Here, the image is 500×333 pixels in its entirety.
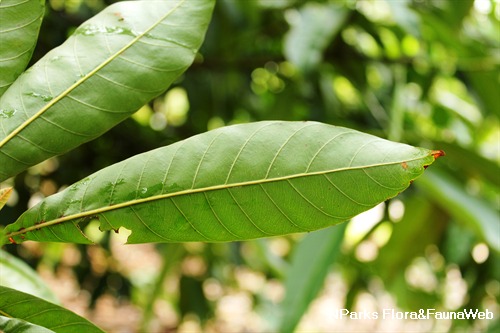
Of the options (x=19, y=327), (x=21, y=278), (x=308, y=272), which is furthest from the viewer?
(x=308, y=272)

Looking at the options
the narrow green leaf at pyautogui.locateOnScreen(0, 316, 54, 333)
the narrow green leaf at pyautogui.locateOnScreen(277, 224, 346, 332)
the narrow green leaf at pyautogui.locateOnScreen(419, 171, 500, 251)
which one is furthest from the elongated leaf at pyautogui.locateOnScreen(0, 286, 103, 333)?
the narrow green leaf at pyautogui.locateOnScreen(419, 171, 500, 251)

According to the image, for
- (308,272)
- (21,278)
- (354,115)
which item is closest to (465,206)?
(308,272)

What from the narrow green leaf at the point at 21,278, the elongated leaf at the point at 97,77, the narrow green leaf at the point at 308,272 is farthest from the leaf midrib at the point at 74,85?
the narrow green leaf at the point at 308,272

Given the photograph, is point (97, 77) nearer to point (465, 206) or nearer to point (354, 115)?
point (465, 206)

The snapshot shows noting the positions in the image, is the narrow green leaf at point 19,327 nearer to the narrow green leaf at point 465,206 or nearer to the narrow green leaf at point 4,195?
the narrow green leaf at point 4,195

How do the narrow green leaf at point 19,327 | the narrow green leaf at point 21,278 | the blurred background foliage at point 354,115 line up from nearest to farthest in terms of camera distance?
1. the narrow green leaf at point 19,327
2. the narrow green leaf at point 21,278
3. the blurred background foliage at point 354,115

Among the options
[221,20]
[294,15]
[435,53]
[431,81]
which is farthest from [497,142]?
[221,20]
